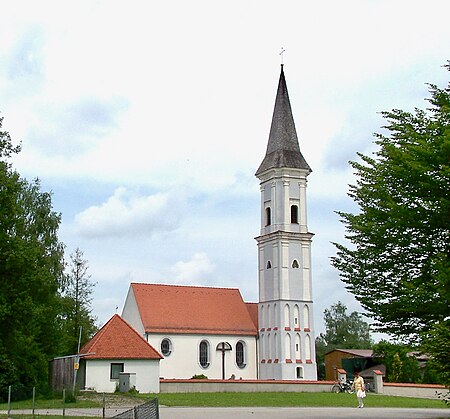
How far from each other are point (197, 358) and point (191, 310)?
4.87 metres

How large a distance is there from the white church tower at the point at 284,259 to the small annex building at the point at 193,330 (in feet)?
6.58

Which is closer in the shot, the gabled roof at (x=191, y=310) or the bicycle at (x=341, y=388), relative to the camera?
the bicycle at (x=341, y=388)

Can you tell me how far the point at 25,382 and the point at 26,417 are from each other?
70.4ft

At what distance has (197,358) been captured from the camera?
6581 cm

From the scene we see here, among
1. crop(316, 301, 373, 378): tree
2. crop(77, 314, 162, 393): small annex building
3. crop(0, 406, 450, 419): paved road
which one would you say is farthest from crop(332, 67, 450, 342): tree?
crop(316, 301, 373, 378): tree

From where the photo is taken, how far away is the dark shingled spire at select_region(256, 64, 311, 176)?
228 ft

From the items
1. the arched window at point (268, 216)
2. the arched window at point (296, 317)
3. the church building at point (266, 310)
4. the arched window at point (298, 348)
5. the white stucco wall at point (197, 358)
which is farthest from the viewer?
the arched window at point (268, 216)

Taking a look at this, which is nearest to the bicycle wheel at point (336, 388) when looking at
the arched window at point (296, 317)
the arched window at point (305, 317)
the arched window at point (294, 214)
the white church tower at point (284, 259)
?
the white church tower at point (284, 259)

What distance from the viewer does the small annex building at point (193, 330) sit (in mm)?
64938

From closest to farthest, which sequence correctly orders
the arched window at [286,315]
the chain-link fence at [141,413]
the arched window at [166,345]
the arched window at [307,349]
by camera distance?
the chain-link fence at [141,413], the arched window at [166,345], the arched window at [286,315], the arched window at [307,349]

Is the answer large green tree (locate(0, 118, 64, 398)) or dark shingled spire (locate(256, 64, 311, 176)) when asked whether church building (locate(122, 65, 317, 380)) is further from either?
large green tree (locate(0, 118, 64, 398))

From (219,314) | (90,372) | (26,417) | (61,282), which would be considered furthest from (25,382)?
(219,314)

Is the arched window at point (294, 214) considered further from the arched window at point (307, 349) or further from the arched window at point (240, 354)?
the arched window at point (240, 354)

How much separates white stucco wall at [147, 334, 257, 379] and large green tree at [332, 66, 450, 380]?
43.0 meters
